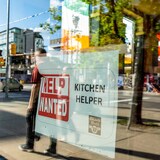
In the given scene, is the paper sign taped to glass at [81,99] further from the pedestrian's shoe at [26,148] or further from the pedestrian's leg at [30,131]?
the pedestrian's shoe at [26,148]

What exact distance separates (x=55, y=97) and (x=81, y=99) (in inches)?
16.3

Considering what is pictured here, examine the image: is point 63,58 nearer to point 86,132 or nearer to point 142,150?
point 86,132

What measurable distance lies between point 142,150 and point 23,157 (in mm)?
1594

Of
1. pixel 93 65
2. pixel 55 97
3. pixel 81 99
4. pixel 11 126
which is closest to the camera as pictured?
pixel 93 65

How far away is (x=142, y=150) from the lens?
4.11m

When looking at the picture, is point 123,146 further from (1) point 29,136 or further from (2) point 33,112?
(1) point 29,136

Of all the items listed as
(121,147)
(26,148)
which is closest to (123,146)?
(121,147)

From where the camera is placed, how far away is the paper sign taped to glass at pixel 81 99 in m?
2.61

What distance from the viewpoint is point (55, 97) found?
318cm

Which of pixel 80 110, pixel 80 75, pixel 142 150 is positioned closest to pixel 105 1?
pixel 80 75

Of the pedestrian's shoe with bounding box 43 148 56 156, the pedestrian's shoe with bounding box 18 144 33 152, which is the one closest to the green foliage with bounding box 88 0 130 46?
the pedestrian's shoe with bounding box 43 148 56 156

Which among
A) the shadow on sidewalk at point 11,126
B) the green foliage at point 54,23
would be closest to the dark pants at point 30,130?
the shadow on sidewalk at point 11,126

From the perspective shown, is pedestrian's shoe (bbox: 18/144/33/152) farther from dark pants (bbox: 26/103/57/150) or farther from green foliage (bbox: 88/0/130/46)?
green foliage (bbox: 88/0/130/46)

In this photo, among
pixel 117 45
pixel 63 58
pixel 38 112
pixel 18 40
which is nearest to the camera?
pixel 117 45
